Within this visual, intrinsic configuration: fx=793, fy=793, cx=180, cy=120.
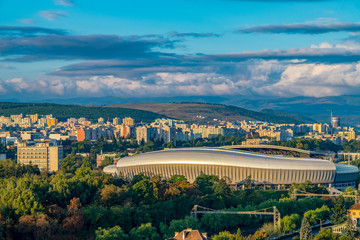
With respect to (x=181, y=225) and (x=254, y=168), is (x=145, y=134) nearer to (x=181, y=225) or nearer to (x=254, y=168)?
(x=254, y=168)

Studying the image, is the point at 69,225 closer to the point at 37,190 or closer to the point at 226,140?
the point at 37,190

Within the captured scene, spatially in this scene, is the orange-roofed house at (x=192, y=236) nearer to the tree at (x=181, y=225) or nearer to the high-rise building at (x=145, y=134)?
the tree at (x=181, y=225)

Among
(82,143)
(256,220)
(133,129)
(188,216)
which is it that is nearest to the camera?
(188,216)

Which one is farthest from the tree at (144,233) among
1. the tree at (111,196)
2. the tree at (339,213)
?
the tree at (339,213)

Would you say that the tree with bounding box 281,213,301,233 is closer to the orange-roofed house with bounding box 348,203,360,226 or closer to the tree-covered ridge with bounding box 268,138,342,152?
the orange-roofed house with bounding box 348,203,360,226

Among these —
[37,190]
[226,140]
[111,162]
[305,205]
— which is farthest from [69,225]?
[226,140]

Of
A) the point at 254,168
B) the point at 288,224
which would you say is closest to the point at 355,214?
the point at 288,224
